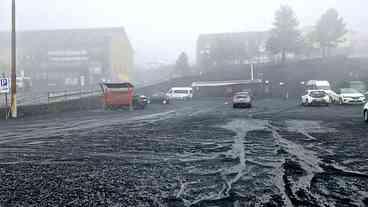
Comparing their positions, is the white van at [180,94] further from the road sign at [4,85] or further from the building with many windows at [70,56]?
the road sign at [4,85]

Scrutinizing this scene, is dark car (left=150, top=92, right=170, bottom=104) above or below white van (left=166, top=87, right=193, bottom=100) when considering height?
below

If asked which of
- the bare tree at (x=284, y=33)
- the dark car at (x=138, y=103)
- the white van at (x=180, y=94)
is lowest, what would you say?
the dark car at (x=138, y=103)

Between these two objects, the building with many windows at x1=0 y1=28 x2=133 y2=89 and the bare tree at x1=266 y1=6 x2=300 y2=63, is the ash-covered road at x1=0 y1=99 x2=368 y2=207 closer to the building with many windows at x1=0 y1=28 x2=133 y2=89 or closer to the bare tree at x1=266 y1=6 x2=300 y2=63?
the bare tree at x1=266 y1=6 x2=300 y2=63

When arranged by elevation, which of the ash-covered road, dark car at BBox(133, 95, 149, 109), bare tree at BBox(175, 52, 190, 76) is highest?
bare tree at BBox(175, 52, 190, 76)

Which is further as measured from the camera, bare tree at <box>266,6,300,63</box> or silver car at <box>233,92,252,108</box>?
bare tree at <box>266,6,300,63</box>

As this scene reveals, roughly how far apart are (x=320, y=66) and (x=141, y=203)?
73.7m

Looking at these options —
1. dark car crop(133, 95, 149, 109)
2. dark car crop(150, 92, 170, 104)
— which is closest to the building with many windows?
dark car crop(150, 92, 170, 104)

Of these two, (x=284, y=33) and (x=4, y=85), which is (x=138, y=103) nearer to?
(x=4, y=85)

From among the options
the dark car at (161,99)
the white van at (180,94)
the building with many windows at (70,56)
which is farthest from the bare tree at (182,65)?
the dark car at (161,99)

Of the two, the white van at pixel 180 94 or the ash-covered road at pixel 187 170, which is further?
the white van at pixel 180 94

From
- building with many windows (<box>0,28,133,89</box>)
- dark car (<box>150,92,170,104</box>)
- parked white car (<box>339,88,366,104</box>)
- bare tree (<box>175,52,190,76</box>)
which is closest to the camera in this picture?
parked white car (<box>339,88,366,104</box>)

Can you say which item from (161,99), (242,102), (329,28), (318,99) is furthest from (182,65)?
(318,99)

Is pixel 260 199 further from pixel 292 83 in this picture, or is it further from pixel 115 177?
pixel 292 83

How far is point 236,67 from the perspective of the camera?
81.4 metres
